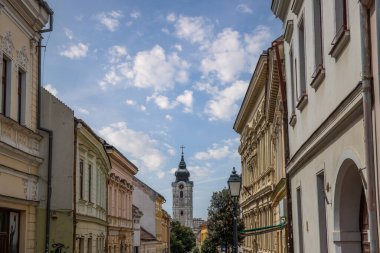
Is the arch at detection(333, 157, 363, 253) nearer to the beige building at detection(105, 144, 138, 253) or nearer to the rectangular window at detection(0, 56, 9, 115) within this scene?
the rectangular window at detection(0, 56, 9, 115)

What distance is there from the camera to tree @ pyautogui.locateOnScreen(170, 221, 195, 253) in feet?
345

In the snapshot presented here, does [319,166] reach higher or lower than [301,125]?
lower

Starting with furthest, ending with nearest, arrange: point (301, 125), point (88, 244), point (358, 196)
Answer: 1. point (88, 244)
2. point (301, 125)
3. point (358, 196)

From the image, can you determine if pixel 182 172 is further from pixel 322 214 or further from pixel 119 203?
pixel 322 214

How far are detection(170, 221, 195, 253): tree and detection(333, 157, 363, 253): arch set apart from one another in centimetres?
9615

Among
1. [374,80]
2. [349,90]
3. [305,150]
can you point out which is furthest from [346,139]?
[305,150]

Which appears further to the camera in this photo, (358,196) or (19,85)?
(19,85)

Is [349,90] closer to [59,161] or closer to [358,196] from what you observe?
[358,196]

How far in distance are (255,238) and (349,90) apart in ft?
82.4

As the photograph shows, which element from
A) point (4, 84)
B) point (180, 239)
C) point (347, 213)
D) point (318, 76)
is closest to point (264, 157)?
point (4, 84)

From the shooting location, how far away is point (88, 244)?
2339 cm

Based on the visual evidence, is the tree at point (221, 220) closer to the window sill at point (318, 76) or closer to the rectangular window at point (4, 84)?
the rectangular window at point (4, 84)

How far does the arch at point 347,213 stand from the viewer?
804 centimetres

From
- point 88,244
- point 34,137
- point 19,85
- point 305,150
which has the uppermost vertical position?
point 19,85
